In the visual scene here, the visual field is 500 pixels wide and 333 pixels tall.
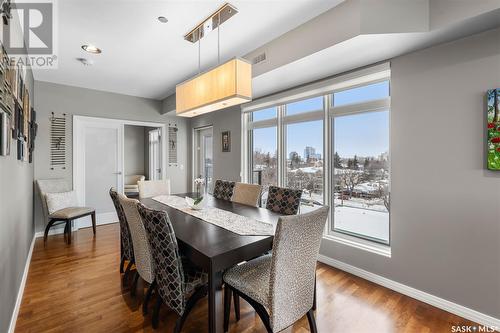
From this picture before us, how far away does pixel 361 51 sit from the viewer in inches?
89.5

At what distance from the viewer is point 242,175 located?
438cm

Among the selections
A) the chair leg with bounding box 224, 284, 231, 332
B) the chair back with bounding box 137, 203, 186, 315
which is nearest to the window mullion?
the chair leg with bounding box 224, 284, 231, 332

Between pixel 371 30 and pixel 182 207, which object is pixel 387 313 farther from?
pixel 371 30

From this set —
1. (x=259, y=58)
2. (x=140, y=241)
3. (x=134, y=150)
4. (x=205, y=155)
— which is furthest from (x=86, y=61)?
(x=134, y=150)

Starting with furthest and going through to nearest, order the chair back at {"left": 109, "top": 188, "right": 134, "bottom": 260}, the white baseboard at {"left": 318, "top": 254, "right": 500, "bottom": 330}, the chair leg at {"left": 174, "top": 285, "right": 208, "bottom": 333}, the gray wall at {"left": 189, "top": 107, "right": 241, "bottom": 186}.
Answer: the gray wall at {"left": 189, "top": 107, "right": 241, "bottom": 186}, the chair back at {"left": 109, "top": 188, "right": 134, "bottom": 260}, the white baseboard at {"left": 318, "top": 254, "right": 500, "bottom": 330}, the chair leg at {"left": 174, "top": 285, "right": 208, "bottom": 333}

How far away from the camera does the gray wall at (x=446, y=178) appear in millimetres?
1911

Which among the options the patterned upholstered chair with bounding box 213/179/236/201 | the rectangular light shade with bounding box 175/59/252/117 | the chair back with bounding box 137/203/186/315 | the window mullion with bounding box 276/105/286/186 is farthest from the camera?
the window mullion with bounding box 276/105/286/186

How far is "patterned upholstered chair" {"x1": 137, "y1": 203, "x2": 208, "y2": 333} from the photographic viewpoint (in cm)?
154

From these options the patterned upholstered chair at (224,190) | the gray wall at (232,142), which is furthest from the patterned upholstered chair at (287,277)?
the gray wall at (232,142)

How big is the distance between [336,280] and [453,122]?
6.17 feet

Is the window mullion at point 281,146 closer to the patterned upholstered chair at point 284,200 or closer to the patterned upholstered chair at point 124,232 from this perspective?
the patterned upholstered chair at point 284,200

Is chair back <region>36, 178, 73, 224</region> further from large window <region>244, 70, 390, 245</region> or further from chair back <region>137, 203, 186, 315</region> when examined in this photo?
large window <region>244, 70, 390, 245</region>

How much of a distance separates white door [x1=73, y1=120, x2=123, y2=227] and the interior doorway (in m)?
1.58

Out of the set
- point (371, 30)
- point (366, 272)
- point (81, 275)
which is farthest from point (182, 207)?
point (371, 30)
